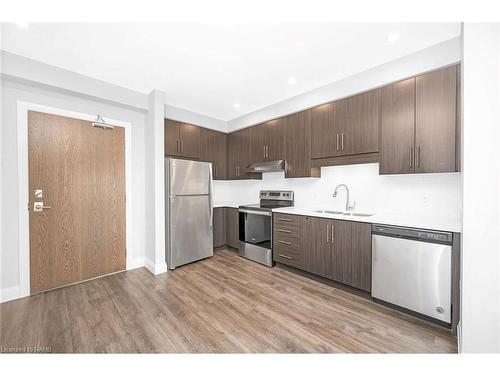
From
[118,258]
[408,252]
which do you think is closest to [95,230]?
[118,258]

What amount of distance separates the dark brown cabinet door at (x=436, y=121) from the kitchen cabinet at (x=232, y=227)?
2776 millimetres

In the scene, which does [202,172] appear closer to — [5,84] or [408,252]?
[5,84]

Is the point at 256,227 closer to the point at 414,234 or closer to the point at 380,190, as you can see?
the point at 380,190

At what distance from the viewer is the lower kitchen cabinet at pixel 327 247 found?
85.4 inches

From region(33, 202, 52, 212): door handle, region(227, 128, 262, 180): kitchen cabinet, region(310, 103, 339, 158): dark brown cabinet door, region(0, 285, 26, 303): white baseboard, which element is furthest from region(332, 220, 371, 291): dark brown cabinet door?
region(0, 285, 26, 303): white baseboard

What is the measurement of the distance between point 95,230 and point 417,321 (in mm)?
3792

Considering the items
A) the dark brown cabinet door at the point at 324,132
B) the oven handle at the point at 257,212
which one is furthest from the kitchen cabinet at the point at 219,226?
the dark brown cabinet door at the point at 324,132

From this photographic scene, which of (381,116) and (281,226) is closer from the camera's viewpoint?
(381,116)

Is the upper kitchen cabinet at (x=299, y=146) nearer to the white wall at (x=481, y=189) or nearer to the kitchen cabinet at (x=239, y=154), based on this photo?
the kitchen cabinet at (x=239, y=154)

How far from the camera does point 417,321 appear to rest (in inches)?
72.1

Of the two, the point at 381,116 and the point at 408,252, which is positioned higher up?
the point at 381,116

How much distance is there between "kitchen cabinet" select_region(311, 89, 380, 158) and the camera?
232cm

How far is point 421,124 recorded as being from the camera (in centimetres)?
200

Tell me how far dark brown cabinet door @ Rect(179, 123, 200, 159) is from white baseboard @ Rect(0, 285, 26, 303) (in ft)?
8.21
